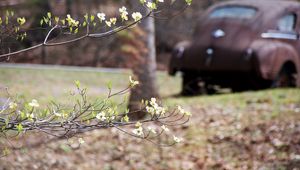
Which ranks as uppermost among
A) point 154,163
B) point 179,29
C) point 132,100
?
point 179,29

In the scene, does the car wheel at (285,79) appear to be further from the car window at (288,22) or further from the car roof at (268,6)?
the car roof at (268,6)

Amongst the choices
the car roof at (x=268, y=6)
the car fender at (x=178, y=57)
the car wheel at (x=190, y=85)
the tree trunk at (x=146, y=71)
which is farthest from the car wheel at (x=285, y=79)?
the tree trunk at (x=146, y=71)

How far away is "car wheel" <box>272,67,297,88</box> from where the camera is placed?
1282 centimetres

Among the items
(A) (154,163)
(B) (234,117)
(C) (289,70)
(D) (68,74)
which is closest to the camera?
(A) (154,163)

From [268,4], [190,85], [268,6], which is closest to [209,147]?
[190,85]

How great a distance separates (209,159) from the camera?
286 inches

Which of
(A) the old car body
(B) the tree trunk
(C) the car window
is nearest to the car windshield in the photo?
(A) the old car body

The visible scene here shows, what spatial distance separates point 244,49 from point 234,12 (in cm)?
150

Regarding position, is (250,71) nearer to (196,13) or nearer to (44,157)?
(44,157)

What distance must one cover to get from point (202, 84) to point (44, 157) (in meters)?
6.74

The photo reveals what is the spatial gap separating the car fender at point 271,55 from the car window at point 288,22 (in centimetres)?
50

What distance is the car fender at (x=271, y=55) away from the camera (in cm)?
1202

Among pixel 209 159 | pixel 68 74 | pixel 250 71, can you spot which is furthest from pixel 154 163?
pixel 68 74

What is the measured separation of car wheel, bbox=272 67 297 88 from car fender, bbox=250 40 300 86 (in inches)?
11.6
